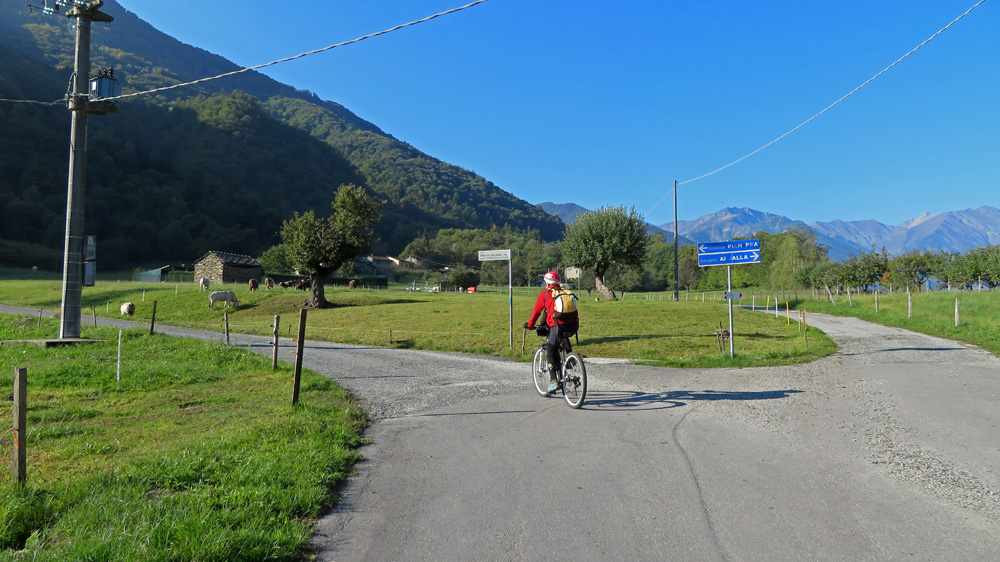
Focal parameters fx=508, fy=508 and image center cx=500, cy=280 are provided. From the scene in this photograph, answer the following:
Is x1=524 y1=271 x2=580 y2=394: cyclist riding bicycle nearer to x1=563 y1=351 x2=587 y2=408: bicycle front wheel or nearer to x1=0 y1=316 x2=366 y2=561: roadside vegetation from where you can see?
x1=563 y1=351 x2=587 y2=408: bicycle front wheel

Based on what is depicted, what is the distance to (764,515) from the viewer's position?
401cm

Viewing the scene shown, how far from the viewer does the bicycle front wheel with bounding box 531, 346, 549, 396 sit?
8.99 meters

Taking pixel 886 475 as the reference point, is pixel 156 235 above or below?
above

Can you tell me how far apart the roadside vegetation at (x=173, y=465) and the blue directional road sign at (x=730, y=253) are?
1093cm

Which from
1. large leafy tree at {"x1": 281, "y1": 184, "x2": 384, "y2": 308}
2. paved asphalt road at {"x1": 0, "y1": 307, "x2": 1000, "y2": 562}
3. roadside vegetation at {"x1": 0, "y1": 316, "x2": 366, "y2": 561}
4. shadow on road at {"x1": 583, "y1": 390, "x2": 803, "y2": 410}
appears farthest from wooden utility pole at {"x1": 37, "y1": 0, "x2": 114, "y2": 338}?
large leafy tree at {"x1": 281, "y1": 184, "x2": 384, "y2": 308}

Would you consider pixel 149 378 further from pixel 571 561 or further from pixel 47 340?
pixel 571 561

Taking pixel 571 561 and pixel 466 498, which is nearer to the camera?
pixel 571 561

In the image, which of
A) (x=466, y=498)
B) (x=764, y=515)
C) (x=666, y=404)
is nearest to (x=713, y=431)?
(x=666, y=404)

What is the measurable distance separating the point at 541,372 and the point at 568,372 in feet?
3.29

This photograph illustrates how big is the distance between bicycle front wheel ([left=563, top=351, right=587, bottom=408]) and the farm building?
6005 cm

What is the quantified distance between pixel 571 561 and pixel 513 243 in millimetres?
162319

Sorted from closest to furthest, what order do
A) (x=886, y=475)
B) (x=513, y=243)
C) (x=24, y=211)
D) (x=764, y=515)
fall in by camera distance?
1. (x=764, y=515)
2. (x=886, y=475)
3. (x=24, y=211)
4. (x=513, y=243)

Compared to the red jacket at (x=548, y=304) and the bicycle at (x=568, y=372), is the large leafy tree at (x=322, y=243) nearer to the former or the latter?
the bicycle at (x=568, y=372)

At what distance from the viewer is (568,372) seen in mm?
8172
